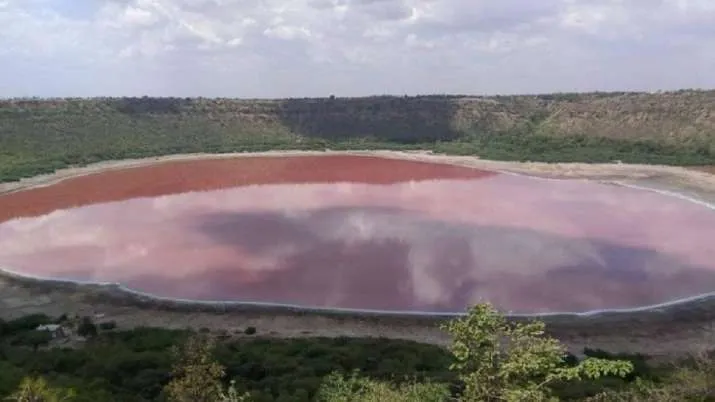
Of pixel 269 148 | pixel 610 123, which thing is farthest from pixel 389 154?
pixel 610 123

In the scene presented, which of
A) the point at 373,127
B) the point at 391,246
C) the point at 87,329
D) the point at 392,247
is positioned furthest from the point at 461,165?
the point at 87,329

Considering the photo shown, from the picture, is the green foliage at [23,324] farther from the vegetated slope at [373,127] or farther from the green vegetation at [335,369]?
the vegetated slope at [373,127]

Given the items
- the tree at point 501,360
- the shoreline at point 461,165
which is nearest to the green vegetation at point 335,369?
the tree at point 501,360

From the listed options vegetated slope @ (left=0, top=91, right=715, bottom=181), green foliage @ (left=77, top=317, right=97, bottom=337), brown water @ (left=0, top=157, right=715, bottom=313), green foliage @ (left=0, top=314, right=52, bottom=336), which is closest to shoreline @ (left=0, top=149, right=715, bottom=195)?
vegetated slope @ (left=0, top=91, right=715, bottom=181)

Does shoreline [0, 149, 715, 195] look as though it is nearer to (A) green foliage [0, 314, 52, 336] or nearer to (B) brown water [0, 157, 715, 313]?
(B) brown water [0, 157, 715, 313]

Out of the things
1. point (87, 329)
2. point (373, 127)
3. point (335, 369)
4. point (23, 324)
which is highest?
point (373, 127)

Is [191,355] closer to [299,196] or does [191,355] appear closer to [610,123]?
[299,196]

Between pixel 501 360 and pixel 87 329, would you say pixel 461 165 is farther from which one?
pixel 501 360
